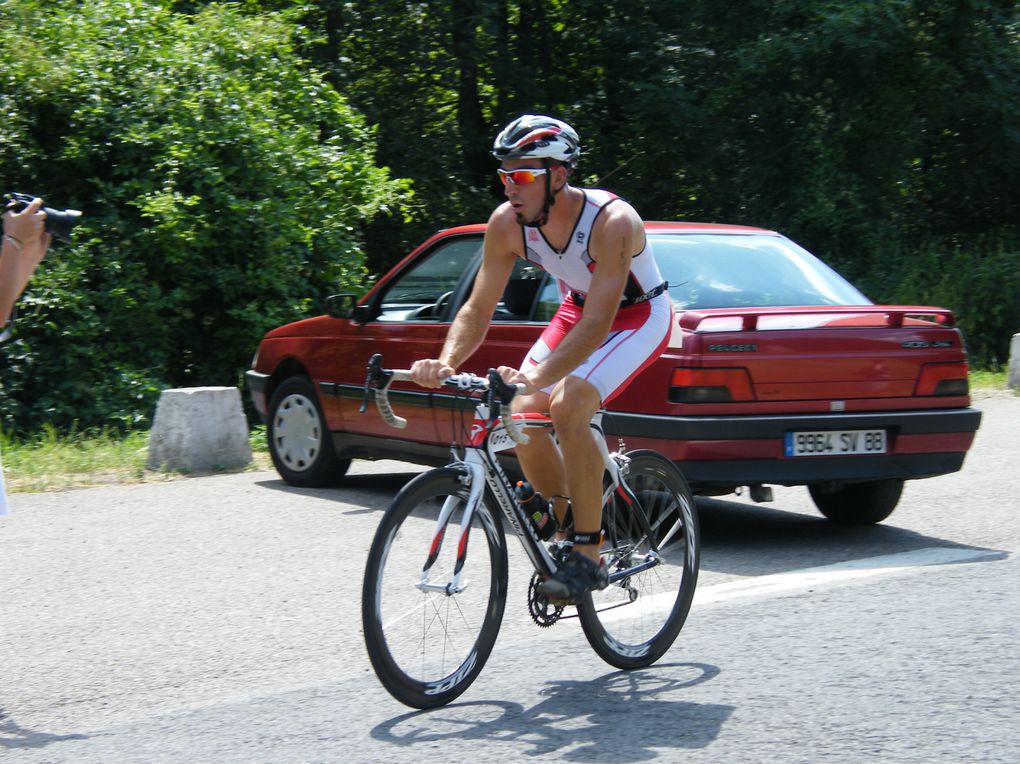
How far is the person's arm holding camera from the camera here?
14.4 feet

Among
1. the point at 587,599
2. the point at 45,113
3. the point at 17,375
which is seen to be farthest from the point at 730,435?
the point at 45,113


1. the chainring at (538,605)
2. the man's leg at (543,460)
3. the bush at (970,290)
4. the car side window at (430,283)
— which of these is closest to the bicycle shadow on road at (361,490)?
the car side window at (430,283)

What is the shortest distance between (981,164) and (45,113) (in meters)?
13.7

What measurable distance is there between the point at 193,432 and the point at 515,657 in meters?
5.26

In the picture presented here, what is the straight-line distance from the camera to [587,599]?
184 inches

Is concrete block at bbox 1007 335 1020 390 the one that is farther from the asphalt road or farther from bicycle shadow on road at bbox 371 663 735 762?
bicycle shadow on road at bbox 371 663 735 762

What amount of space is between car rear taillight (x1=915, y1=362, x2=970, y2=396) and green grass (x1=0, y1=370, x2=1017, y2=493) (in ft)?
16.5

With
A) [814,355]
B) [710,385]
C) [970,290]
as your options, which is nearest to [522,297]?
[710,385]

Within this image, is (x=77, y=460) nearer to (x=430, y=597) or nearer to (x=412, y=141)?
(x=430, y=597)

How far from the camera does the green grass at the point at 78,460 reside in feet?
31.0

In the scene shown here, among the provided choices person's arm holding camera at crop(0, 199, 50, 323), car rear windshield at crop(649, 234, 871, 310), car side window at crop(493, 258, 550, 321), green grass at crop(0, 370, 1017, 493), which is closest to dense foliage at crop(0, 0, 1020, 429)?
green grass at crop(0, 370, 1017, 493)

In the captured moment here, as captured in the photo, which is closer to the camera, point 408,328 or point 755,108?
point 408,328

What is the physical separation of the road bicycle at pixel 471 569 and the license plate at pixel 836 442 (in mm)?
1842

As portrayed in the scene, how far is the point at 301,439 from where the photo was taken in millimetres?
9156
